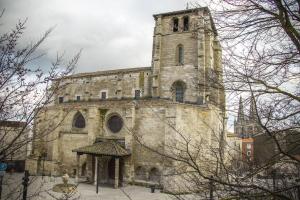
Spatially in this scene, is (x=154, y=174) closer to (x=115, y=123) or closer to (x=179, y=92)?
(x=115, y=123)

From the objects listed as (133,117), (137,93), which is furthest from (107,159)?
(137,93)

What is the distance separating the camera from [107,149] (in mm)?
22844

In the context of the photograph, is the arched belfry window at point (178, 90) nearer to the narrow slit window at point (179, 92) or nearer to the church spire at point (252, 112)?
the narrow slit window at point (179, 92)

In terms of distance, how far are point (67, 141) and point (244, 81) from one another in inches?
996

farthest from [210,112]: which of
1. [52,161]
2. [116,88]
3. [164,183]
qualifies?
[52,161]

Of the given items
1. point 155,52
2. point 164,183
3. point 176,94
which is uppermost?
point 155,52

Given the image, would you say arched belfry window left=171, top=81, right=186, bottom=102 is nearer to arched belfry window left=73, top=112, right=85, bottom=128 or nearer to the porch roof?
the porch roof

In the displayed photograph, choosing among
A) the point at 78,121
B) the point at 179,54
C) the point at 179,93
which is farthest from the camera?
the point at 179,54

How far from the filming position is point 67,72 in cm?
453

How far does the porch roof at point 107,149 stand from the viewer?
2217 centimetres

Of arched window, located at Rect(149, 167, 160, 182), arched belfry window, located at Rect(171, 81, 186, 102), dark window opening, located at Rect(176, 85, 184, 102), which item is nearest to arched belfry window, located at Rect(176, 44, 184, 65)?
arched belfry window, located at Rect(171, 81, 186, 102)

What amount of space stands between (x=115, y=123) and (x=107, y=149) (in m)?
3.36

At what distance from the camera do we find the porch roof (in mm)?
22175

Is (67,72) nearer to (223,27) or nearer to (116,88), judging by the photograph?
(223,27)
